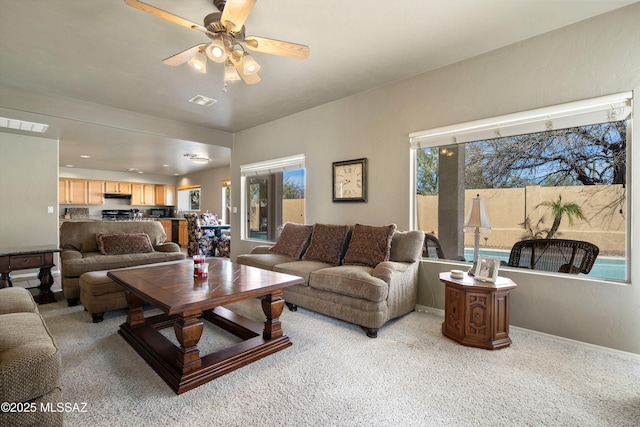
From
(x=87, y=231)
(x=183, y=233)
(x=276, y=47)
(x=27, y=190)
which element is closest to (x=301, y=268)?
(x=276, y=47)

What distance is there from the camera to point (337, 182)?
4066 mm

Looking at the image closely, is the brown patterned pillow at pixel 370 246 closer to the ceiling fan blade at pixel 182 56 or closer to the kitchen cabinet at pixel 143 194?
the ceiling fan blade at pixel 182 56

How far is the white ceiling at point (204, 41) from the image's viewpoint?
7.27 ft

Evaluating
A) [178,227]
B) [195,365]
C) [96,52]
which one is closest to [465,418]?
[195,365]

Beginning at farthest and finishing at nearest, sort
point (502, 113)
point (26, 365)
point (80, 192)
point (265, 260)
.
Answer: point (80, 192)
point (265, 260)
point (502, 113)
point (26, 365)

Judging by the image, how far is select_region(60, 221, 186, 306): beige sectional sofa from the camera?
10.8ft

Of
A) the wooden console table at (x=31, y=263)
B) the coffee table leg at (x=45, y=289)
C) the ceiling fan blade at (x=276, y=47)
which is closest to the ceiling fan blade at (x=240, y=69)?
the ceiling fan blade at (x=276, y=47)

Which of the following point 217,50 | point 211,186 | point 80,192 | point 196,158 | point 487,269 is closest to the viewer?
point 217,50

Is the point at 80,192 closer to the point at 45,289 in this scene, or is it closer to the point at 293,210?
the point at 45,289

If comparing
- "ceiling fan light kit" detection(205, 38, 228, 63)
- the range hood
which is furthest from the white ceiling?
the range hood

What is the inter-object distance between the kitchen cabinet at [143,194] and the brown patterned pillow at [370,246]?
30.2 ft

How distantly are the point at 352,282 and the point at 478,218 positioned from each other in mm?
1334

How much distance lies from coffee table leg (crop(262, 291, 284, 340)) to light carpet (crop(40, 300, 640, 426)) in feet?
0.58

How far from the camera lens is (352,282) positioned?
2652mm
